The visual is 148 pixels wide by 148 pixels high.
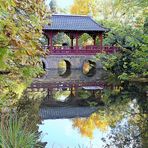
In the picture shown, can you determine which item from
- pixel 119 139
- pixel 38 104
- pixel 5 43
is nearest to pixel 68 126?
pixel 119 139

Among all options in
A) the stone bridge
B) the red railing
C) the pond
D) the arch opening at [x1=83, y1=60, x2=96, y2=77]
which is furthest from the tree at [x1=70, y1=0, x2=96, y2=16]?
the pond

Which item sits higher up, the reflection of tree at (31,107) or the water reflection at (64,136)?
the reflection of tree at (31,107)

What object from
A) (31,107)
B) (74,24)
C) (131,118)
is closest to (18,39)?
(131,118)

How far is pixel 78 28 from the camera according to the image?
3447 cm

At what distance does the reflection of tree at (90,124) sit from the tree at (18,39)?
5124 mm

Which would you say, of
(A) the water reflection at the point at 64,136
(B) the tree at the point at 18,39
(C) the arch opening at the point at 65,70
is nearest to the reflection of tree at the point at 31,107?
(A) the water reflection at the point at 64,136

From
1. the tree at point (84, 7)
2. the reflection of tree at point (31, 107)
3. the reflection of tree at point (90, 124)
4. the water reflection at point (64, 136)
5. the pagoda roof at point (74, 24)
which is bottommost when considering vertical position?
the water reflection at point (64, 136)

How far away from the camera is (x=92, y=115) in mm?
12953

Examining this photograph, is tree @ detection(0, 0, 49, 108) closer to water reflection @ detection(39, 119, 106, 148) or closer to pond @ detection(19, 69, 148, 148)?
pond @ detection(19, 69, 148, 148)

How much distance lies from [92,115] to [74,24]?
23.4 metres

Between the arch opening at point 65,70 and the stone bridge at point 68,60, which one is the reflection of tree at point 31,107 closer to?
the arch opening at point 65,70

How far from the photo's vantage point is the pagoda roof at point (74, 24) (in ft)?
112

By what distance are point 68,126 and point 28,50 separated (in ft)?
25.6

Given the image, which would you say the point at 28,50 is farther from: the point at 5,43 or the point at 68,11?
the point at 68,11
